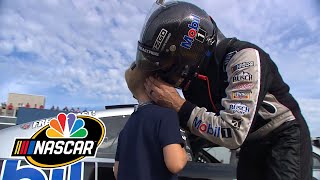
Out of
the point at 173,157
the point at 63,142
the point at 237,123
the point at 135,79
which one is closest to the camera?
the point at 237,123

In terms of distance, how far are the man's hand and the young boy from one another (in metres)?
0.03

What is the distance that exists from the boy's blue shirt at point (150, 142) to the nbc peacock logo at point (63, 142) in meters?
1.25

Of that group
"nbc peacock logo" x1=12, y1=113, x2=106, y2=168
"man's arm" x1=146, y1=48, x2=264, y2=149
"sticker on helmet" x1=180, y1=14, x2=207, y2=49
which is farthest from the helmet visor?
"nbc peacock logo" x1=12, y1=113, x2=106, y2=168

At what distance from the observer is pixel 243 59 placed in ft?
5.57

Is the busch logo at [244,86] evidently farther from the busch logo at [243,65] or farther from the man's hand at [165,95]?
the man's hand at [165,95]

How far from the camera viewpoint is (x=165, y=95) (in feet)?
5.99

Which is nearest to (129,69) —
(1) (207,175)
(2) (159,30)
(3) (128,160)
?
(2) (159,30)

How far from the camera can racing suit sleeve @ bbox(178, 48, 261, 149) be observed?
165 cm

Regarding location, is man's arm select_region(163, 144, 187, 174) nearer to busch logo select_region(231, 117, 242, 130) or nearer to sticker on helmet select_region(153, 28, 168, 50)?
busch logo select_region(231, 117, 242, 130)

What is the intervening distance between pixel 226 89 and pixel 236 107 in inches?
5.0

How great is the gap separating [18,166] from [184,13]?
1.90 m

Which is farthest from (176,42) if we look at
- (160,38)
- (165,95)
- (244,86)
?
(244,86)

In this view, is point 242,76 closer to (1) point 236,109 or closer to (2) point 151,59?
(1) point 236,109

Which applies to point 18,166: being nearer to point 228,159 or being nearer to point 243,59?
point 228,159
